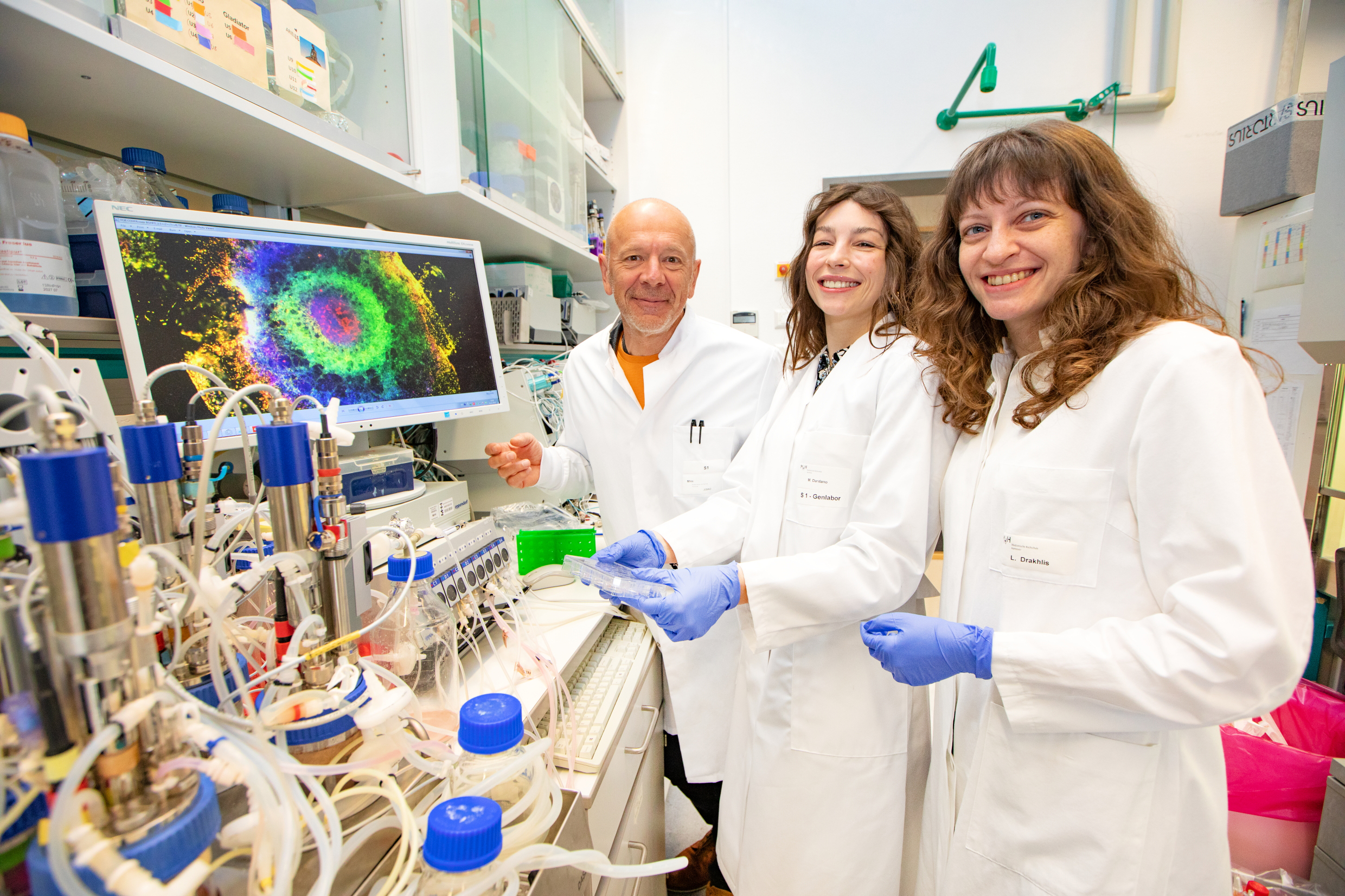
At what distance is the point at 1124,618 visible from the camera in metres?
0.75

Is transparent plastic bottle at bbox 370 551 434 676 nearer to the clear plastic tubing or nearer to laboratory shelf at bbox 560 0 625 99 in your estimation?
the clear plastic tubing

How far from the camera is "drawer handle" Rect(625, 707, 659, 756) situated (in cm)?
108

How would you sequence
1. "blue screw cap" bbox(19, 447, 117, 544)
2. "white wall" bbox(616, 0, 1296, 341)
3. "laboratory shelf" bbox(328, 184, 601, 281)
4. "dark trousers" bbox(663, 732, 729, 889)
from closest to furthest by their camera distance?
1. "blue screw cap" bbox(19, 447, 117, 544)
2. "laboratory shelf" bbox(328, 184, 601, 281)
3. "dark trousers" bbox(663, 732, 729, 889)
4. "white wall" bbox(616, 0, 1296, 341)

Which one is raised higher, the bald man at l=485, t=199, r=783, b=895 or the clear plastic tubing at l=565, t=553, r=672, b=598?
the bald man at l=485, t=199, r=783, b=895

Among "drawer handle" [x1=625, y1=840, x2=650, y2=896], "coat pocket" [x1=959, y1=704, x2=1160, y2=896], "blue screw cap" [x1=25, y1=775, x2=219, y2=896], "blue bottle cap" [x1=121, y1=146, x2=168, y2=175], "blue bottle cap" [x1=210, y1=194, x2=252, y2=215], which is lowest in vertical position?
"drawer handle" [x1=625, y1=840, x2=650, y2=896]

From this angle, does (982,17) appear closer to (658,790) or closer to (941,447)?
(941,447)

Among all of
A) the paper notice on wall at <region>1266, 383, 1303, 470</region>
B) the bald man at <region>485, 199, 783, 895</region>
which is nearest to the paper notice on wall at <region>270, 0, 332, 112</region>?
the bald man at <region>485, 199, 783, 895</region>

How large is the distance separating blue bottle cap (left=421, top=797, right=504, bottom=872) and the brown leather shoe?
119cm

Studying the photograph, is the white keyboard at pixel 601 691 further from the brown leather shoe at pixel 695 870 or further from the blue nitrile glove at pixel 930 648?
the brown leather shoe at pixel 695 870

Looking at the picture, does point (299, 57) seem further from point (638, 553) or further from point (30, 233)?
point (638, 553)

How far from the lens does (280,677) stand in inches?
22.2

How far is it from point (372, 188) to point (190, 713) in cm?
120

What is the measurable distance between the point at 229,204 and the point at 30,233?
29 centimetres

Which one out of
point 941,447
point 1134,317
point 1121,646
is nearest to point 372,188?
point 941,447
